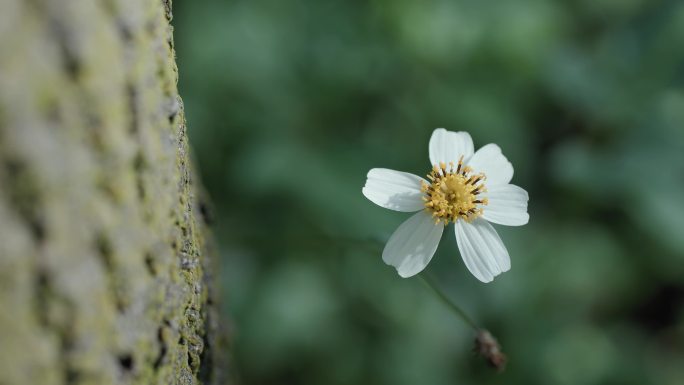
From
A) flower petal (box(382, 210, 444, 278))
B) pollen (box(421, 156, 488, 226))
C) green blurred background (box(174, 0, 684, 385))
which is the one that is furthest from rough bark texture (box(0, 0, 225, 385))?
green blurred background (box(174, 0, 684, 385))

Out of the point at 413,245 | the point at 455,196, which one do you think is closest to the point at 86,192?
the point at 413,245

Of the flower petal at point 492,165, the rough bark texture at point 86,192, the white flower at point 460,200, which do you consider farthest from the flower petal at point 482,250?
the rough bark texture at point 86,192

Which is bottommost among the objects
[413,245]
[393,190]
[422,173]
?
[413,245]

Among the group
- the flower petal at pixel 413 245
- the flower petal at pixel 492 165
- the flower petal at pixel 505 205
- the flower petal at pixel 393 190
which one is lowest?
the flower petal at pixel 413 245

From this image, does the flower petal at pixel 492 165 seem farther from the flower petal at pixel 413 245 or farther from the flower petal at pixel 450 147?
the flower petal at pixel 413 245

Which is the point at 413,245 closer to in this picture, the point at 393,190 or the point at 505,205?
the point at 393,190

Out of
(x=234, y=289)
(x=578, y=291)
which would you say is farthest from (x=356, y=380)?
(x=578, y=291)
